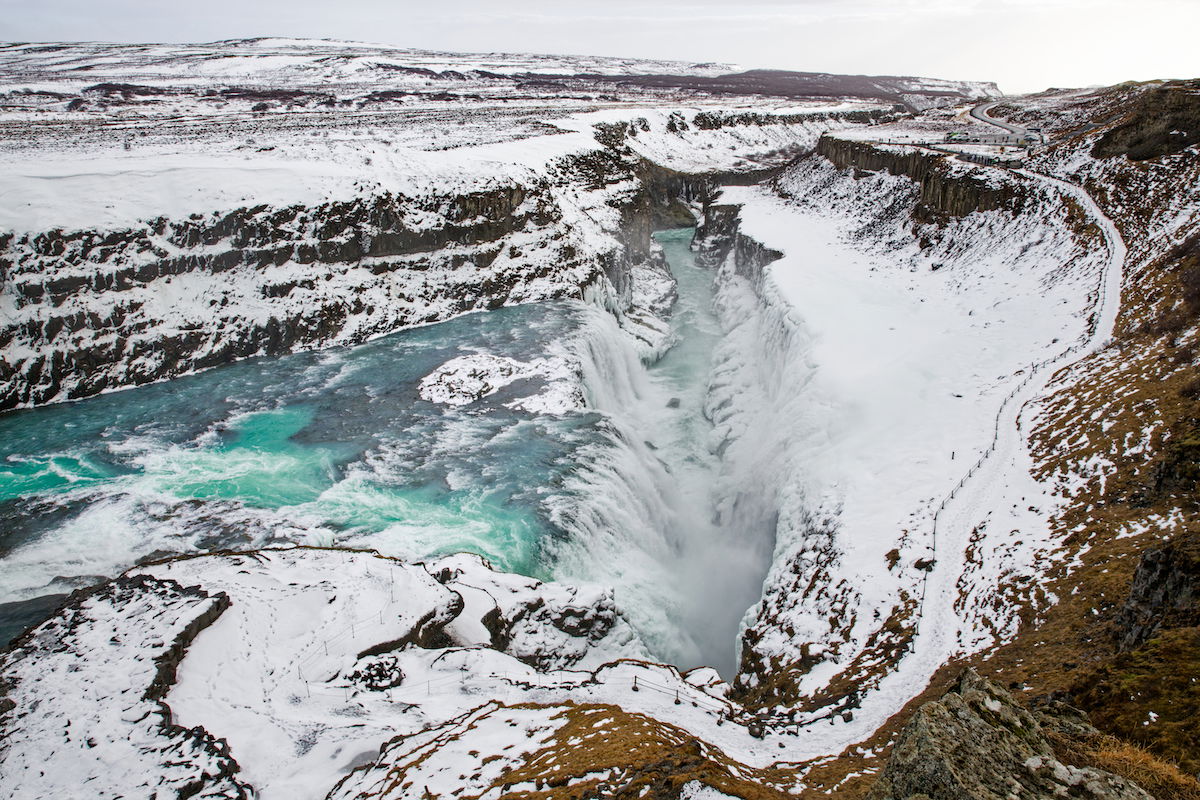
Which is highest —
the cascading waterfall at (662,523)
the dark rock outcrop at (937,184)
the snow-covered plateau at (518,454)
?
the dark rock outcrop at (937,184)

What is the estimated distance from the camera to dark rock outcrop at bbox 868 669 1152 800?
664 cm

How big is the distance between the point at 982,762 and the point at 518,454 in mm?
21723

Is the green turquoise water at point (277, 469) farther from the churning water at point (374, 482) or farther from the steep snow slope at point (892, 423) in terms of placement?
the steep snow slope at point (892, 423)

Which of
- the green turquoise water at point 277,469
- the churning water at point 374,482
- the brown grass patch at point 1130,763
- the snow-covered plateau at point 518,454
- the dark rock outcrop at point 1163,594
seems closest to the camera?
the brown grass patch at point 1130,763

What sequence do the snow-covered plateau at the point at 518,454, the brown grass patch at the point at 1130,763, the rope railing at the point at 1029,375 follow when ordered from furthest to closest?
the rope railing at the point at 1029,375 → the snow-covered plateau at the point at 518,454 → the brown grass patch at the point at 1130,763

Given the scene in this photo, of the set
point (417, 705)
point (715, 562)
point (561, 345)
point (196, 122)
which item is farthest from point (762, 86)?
point (417, 705)

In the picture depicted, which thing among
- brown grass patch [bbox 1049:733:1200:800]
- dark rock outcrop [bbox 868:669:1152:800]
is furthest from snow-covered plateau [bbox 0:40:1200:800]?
brown grass patch [bbox 1049:733:1200:800]

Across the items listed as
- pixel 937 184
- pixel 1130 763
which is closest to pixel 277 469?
pixel 1130 763

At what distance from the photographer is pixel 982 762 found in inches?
273

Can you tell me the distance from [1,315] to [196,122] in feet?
156

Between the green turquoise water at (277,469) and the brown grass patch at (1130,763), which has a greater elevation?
the brown grass patch at (1130,763)

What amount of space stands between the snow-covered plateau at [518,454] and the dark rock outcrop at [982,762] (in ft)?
10.9

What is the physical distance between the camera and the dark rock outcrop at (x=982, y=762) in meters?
6.64

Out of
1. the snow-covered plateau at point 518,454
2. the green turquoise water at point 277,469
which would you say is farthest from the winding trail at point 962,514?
the green turquoise water at point 277,469
